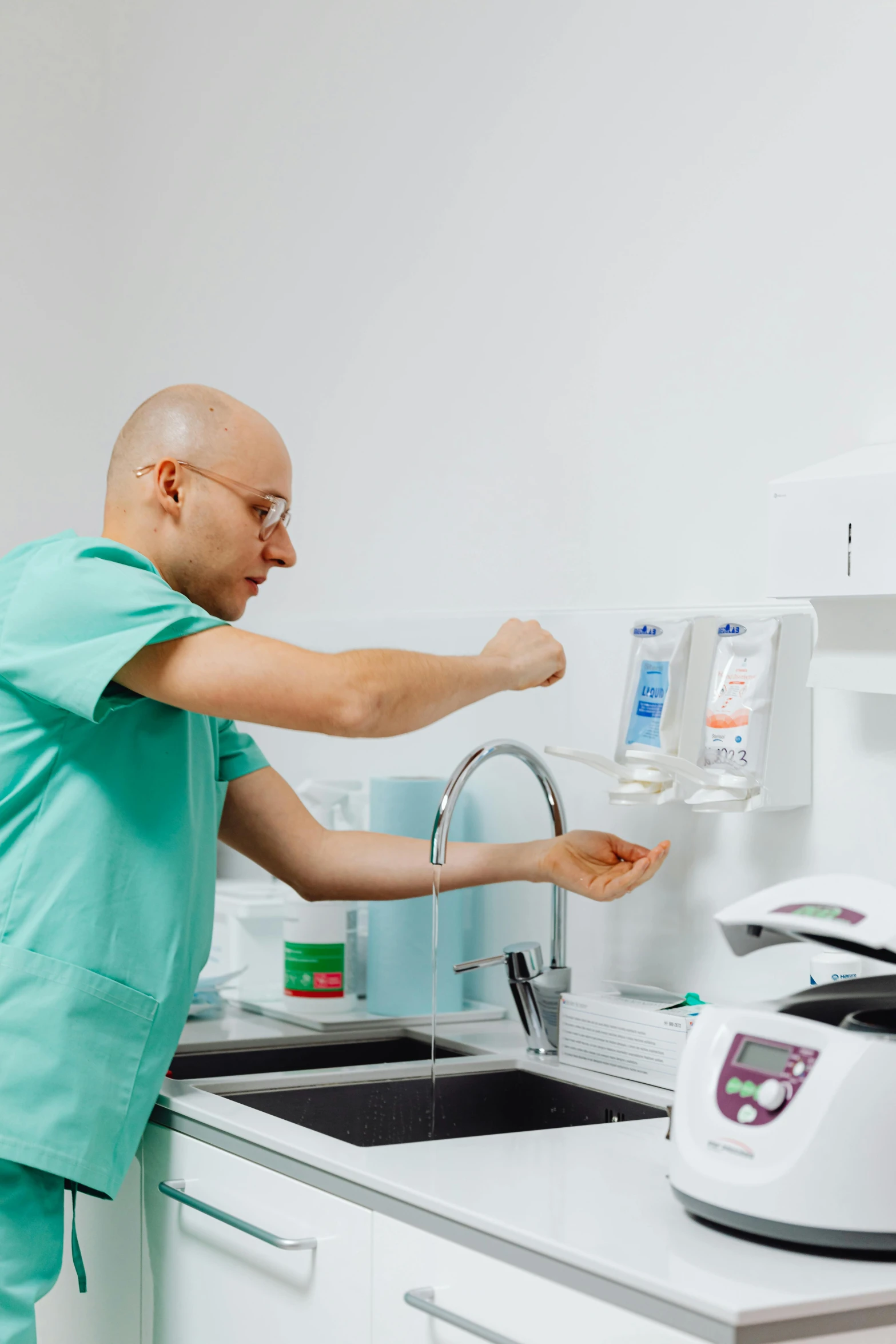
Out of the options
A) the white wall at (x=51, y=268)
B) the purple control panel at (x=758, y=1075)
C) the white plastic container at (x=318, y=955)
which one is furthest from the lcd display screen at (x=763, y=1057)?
the white wall at (x=51, y=268)

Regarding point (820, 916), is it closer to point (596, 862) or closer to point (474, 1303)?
point (474, 1303)

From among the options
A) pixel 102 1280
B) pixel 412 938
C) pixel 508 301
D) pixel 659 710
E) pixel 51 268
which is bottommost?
pixel 102 1280

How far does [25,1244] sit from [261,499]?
2.76 ft

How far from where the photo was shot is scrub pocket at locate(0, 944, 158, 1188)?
1.43m

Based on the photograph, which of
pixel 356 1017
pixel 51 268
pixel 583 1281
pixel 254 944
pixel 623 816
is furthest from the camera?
pixel 51 268

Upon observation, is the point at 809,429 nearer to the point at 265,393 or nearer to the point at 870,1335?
the point at 870,1335

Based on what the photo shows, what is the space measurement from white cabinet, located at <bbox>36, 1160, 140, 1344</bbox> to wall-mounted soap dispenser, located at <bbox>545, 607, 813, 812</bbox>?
2.45ft

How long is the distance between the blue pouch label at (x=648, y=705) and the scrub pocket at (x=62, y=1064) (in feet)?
2.14

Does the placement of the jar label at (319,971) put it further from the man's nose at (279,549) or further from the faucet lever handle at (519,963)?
the man's nose at (279,549)

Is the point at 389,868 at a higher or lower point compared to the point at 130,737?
lower

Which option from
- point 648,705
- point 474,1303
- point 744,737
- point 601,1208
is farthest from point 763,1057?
point 648,705

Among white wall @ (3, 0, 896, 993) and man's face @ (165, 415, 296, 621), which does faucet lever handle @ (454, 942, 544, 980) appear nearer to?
white wall @ (3, 0, 896, 993)

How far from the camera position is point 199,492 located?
1646mm

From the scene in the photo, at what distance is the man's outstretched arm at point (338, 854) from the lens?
1.85 meters
